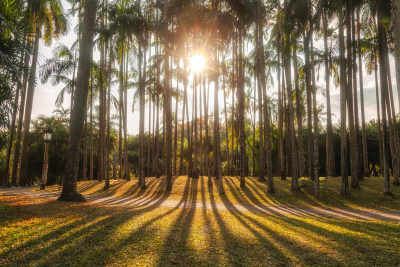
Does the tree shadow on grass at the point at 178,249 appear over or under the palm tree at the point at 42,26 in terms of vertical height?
under

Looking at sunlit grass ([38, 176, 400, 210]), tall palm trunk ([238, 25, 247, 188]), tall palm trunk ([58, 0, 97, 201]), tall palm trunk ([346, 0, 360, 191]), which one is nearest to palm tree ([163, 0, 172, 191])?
sunlit grass ([38, 176, 400, 210])

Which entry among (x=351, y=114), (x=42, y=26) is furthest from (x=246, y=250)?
(x=42, y=26)

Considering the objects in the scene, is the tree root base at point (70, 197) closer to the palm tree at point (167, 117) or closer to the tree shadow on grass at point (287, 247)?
the palm tree at point (167, 117)

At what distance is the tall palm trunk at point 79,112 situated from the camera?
1045 centimetres

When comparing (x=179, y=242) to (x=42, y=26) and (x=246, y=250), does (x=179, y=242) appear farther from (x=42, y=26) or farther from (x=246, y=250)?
(x=42, y=26)

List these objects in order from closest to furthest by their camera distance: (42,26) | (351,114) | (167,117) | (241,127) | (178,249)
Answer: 1. (178,249)
2. (351,114)
3. (167,117)
4. (241,127)
5. (42,26)

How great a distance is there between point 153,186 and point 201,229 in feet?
40.8

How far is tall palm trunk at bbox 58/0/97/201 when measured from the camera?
10.4 meters

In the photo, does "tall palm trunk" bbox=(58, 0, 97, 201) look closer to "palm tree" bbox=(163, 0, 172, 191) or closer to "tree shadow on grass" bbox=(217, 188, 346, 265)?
"palm tree" bbox=(163, 0, 172, 191)

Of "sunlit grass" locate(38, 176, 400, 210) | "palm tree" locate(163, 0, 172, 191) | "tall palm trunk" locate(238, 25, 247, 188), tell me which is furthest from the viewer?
"tall palm trunk" locate(238, 25, 247, 188)

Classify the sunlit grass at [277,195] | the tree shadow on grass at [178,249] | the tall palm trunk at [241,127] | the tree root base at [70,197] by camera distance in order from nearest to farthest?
the tree shadow on grass at [178,249], the tree root base at [70,197], the sunlit grass at [277,195], the tall palm trunk at [241,127]

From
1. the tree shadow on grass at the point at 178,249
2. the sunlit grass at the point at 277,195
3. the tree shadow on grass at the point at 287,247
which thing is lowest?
the sunlit grass at the point at 277,195

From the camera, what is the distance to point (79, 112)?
35.5ft

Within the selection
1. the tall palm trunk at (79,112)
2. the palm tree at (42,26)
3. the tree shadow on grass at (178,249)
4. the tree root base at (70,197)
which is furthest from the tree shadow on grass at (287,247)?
the palm tree at (42,26)
